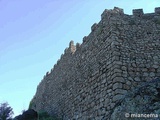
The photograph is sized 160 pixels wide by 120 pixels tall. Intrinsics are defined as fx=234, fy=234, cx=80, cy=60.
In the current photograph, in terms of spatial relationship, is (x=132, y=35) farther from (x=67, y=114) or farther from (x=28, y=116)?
(x=28, y=116)

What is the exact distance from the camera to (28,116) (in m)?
15.1

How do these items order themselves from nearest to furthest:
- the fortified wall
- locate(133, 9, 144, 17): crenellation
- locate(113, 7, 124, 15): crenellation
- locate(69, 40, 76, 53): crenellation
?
1. the fortified wall
2. locate(113, 7, 124, 15): crenellation
3. locate(133, 9, 144, 17): crenellation
4. locate(69, 40, 76, 53): crenellation

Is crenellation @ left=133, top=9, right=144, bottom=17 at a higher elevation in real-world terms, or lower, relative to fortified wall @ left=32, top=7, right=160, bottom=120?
higher

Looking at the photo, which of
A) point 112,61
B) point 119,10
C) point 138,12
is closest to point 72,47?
point 119,10

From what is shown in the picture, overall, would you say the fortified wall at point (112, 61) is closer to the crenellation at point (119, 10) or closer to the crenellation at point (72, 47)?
the crenellation at point (119, 10)

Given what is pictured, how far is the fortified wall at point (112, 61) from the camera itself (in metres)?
8.30

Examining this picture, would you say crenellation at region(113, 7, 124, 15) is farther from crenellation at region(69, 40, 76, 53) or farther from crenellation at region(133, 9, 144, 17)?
crenellation at region(69, 40, 76, 53)

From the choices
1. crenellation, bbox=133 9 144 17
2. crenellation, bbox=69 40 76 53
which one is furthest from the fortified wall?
crenellation, bbox=69 40 76 53

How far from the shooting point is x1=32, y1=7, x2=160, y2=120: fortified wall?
8.30 metres

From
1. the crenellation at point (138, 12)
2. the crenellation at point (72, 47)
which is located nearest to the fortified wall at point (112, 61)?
the crenellation at point (138, 12)

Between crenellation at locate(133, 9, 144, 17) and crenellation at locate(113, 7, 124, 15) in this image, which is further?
crenellation at locate(133, 9, 144, 17)

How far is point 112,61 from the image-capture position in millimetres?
8562

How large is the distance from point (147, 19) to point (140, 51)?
1.77m

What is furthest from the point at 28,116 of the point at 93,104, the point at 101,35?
the point at 101,35
